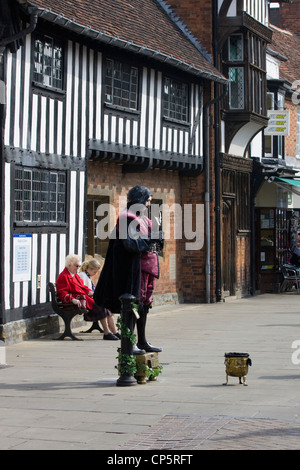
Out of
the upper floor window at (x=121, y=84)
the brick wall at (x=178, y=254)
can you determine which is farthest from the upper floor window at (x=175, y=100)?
the upper floor window at (x=121, y=84)

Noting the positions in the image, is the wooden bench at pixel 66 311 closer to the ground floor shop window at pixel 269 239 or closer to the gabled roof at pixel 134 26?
the gabled roof at pixel 134 26

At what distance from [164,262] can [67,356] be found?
895cm

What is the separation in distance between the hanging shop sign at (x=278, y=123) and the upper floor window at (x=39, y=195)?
11365 millimetres

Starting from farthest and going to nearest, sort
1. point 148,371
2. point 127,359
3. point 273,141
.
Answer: point 273,141
point 148,371
point 127,359

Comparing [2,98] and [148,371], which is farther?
[2,98]

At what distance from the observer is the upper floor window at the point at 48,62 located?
15.7 metres

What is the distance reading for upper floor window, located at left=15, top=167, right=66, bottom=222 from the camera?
49.2 feet

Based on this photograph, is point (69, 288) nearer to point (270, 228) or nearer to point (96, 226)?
point (96, 226)

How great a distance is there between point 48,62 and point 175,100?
5680 millimetres

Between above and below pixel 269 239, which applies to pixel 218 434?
below

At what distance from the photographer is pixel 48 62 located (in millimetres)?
15984

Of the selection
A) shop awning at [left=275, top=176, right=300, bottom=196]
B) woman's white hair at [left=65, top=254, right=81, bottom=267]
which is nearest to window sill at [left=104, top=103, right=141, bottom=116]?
woman's white hair at [left=65, top=254, right=81, bottom=267]

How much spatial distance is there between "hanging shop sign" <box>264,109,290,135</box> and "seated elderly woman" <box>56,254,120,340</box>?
1253 cm

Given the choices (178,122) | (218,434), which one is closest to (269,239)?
(178,122)
